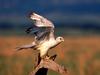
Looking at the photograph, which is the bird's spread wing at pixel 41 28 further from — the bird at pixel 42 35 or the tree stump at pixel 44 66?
the tree stump at pixel 44 66

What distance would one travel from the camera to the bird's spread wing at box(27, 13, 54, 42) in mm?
5625

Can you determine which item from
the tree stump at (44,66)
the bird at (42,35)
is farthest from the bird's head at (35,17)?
the tree stump at (44,66)

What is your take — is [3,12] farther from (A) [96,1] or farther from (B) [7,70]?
(B) [7,70]

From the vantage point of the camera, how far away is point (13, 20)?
333 feet

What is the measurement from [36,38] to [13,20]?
96070 millimetres

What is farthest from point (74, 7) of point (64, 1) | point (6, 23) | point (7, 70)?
point (7, 70)

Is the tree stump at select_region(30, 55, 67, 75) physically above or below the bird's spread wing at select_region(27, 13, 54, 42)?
below

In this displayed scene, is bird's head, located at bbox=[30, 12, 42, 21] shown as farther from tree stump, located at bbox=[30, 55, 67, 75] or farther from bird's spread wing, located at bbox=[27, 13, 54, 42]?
tree stump, located at bbox=[30, 55, 67, 75]

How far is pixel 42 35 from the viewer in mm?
5770

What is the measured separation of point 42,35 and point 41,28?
0.35 ft

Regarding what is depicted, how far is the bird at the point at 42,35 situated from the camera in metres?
5.59

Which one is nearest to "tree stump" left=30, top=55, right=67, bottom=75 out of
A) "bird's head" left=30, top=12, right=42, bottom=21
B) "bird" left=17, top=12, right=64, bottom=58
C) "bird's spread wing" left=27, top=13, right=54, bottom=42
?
"bird" left=17, top=12, right=64, bottom=58

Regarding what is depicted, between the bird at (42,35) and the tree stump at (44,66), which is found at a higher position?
the bird at (42,35)

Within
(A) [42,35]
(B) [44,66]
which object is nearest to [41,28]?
(A) [42,35]
